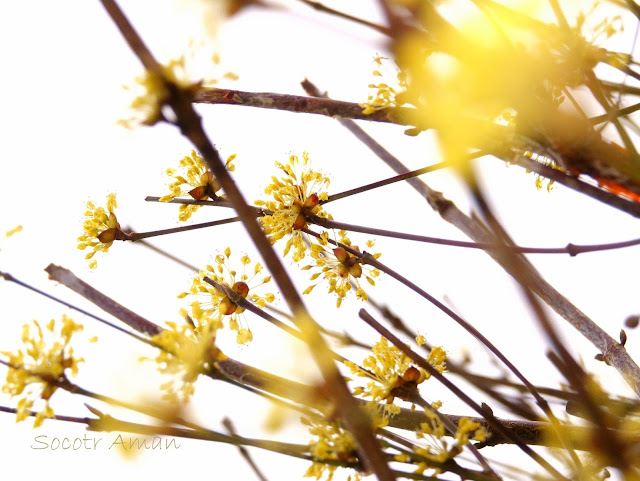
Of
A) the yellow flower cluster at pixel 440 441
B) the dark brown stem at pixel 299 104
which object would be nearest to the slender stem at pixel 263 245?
the yellow flower cluster at pixel 440 441

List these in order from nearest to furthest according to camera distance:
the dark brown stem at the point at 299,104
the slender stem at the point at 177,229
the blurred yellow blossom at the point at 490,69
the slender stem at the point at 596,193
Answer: the blurred yellow blossom at the point at 490,69 < the slender stem at the point at 596,193 < the dark brown stem at the point at 299,104 < the slender stem at the point at 177,229

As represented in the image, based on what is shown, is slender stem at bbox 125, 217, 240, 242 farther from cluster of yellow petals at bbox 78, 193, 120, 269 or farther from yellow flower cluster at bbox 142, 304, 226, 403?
yellow flower cluster at bbox 142, 304, 226, 403

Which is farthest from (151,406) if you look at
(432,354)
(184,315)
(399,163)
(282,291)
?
(399,163)

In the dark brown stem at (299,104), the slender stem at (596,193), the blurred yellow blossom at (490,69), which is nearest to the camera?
the blurred yellow blossom at (490,69)

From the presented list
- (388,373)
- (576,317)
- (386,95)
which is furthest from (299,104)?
(576,317)

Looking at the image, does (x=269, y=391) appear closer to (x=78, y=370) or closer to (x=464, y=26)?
(x=78, y=370)

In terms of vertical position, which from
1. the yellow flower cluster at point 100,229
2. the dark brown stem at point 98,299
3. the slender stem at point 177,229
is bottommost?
the dark brown stem at point 98,299

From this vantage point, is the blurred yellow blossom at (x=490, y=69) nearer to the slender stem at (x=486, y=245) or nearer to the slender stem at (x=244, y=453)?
the slender stem at (x=486, y=245)
